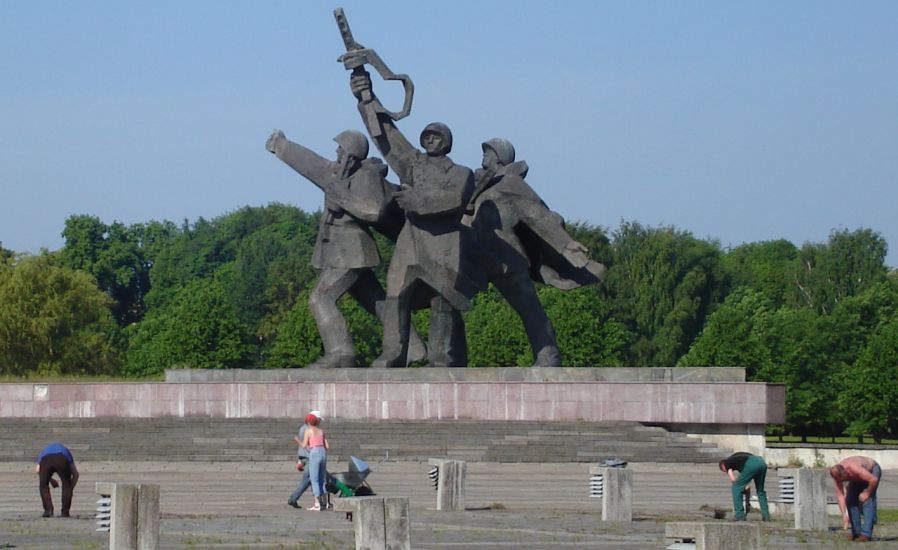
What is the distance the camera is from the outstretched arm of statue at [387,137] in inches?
1119

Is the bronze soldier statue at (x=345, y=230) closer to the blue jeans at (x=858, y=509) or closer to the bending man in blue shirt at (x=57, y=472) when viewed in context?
the bending man in blue shirt at (x=57, y=472)

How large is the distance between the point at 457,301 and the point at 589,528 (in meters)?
12.6

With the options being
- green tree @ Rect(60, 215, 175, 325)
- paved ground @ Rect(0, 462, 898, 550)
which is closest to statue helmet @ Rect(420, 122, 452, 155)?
paved ground @ Rect(0, 462, 898, 550)

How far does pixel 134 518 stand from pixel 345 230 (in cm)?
1671

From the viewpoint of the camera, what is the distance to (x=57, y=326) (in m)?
47.0

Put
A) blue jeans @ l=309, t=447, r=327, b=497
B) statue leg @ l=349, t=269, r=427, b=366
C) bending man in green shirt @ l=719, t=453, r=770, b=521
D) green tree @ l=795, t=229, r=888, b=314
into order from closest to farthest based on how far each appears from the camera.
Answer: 1. bending man in green shirt @ l=719, t=453, r=770, b=521
2. blue jeans @ l=309, t=447, r=327, b=497
3. statue leg @ l=349, t=269, r=427, b=366
4. green tree @ l=795, t=229, r=888, b=314

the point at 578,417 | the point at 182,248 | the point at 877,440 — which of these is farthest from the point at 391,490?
the point at 182,248

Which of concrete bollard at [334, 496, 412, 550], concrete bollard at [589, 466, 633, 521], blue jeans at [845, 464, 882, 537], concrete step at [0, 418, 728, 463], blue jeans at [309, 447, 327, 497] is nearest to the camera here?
concrete bollard at [334, 496, 412, 550]

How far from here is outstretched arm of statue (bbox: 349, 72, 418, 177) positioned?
93.2 feet

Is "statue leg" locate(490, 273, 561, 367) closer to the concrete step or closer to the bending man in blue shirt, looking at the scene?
the concrete step

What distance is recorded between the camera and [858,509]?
47.0ft

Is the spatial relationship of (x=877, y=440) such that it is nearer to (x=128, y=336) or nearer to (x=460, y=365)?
(x=460, y=365)

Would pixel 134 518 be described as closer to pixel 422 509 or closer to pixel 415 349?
pixel 422 509

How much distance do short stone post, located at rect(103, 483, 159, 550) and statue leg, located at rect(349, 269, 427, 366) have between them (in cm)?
1696
